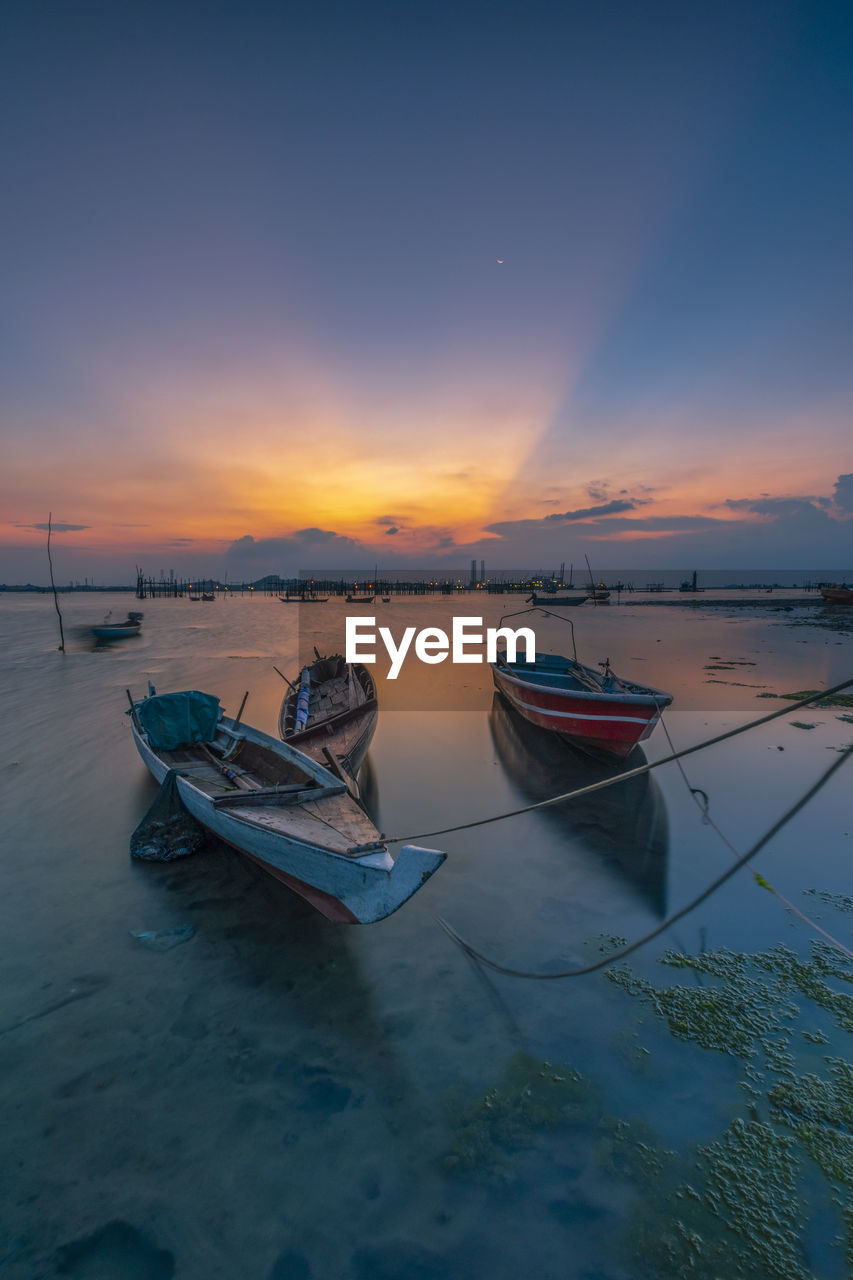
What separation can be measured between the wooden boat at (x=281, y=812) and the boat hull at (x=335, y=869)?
0.01m

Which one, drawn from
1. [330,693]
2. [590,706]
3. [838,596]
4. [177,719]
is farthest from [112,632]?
[838,596]

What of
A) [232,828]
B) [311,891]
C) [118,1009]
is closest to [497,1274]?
[311,891]

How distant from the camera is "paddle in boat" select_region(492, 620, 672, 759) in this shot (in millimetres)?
9500

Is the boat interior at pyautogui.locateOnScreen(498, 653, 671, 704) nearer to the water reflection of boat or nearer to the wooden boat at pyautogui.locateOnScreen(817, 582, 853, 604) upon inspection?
the water reflection of boat

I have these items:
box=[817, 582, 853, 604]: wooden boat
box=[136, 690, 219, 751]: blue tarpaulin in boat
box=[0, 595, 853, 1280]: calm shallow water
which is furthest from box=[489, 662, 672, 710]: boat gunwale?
box=[817, 582, 853, 604]: wooden boat

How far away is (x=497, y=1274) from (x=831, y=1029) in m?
3.26

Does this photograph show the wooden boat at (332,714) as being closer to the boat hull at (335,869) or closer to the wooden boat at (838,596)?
the boat hull at (335,869)

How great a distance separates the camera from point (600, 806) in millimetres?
A: 8711

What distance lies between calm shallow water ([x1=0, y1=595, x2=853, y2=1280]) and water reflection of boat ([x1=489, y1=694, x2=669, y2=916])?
7cm

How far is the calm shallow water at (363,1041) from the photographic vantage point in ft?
9.63

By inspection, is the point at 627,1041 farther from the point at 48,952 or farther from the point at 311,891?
the point at 48,952

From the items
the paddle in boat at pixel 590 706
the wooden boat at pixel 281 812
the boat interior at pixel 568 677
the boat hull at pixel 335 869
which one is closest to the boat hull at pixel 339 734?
the wooden boat at pixel 281 812

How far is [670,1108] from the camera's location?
3.54 m

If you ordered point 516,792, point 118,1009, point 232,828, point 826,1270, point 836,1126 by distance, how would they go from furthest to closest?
point 516,792
point 232,828
point 118,1009
point 836,1126
point 826,1270
